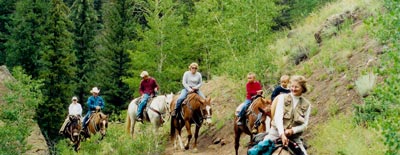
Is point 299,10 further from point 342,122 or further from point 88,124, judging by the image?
point 342,122

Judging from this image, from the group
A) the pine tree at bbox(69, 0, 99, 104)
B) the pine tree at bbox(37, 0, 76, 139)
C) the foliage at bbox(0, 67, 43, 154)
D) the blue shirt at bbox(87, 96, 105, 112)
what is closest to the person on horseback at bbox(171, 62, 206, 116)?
the foliage at bbox(0, 67, 43, 154)

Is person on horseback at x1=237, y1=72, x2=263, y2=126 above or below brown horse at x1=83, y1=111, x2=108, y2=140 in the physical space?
above

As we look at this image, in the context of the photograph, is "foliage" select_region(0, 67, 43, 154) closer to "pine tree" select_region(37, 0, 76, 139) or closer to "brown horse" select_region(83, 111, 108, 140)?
"brown horse" select_region(83, 111, 108, 140)

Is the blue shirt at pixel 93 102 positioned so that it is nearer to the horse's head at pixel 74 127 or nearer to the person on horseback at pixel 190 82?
the horse's head at pixel 74 127

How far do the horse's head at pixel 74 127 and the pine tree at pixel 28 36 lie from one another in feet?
59.4

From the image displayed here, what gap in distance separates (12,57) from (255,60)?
2842 cm

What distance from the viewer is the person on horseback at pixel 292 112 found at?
6316 millimetres

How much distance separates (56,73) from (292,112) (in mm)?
29393

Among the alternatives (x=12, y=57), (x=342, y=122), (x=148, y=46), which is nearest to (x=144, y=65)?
(x=148, y=46)

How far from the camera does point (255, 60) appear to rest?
14219 mm

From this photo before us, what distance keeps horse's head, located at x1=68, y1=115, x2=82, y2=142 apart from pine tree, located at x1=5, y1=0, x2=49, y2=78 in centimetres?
1811

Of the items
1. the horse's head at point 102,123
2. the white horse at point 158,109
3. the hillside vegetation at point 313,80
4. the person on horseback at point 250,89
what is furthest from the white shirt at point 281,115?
the horse's head at point 102,123

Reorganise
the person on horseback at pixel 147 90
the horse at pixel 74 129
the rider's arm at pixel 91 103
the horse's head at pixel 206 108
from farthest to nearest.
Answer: the horse at pixel 74 129
the rider's arm at pixel 91 103
the person on horseback at pixel 147 90
the horse's head at pixel 206 108

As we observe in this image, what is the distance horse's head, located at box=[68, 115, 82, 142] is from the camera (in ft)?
63.1
